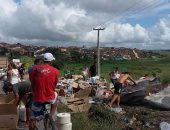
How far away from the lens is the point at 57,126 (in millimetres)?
8328

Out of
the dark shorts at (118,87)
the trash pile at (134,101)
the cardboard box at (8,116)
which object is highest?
the cardboard box at (8,116)

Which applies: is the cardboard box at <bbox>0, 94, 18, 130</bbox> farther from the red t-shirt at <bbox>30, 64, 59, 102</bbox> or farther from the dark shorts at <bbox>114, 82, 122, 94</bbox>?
the dark shorts at <bbox>114, 82, 122, 94</bbox>

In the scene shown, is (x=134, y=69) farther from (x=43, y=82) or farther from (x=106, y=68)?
(x=43, y=82)

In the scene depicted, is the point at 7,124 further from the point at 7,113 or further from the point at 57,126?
the point at 57,126

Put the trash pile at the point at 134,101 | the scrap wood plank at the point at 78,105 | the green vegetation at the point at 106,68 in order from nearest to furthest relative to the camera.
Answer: the scrap wood plank at the point at 78,105 < the trash pile at the point at 134,101 < the green vegetation at the point at 106,68

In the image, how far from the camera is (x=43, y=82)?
784cm

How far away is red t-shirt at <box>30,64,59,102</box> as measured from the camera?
308 inches

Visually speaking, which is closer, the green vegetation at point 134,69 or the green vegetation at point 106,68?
the green vegetation at point 134,69

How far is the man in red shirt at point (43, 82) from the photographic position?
7836mm

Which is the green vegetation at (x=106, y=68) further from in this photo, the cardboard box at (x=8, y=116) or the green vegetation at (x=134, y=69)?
the cardboard box at (x=8, y=116)

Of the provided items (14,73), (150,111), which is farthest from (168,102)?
(14,73)

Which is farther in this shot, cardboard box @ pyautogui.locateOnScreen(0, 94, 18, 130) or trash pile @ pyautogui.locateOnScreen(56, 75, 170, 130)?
trash pile @ pyautogui.locateOnScreen(56, 75, 170, 130)

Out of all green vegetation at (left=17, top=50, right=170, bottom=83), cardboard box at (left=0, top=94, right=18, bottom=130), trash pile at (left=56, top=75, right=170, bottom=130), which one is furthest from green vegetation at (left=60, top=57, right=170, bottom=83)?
cardboard box at (left=0, top=94, right=18, bottom=130)

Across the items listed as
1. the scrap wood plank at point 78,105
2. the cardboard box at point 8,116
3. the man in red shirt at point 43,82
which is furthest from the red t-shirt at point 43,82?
the scrap wood plank at point 78,105
